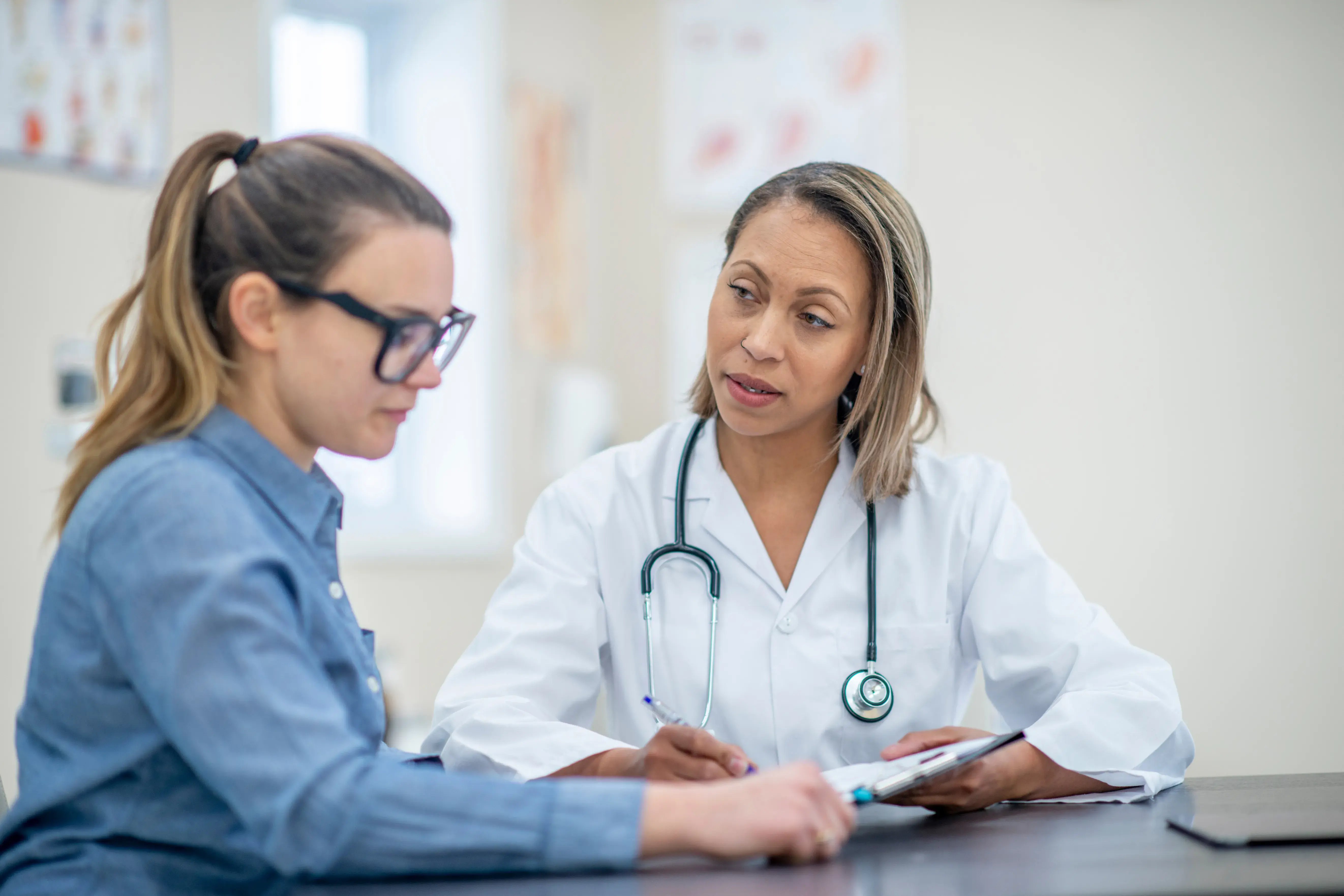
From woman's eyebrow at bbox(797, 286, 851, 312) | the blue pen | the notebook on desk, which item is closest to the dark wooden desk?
the notebook on desk

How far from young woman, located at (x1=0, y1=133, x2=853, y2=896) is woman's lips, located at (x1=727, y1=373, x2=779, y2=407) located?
19.0 inches

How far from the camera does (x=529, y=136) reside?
4270 mm

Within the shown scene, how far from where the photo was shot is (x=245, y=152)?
1038 mm

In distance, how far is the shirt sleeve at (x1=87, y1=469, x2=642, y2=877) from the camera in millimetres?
791

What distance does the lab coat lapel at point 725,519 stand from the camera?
4.95 feet

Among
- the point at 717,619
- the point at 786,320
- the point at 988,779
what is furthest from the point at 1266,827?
the point at 786,320

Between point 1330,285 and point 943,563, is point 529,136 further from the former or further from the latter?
point 943,563

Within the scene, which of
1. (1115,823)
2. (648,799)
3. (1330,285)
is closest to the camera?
(648,799)

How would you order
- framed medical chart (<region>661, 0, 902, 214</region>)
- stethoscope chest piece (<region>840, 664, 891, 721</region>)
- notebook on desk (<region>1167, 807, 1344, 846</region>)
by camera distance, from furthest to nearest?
framed medical chart (<region>661, 0, 902, 214</region>) → stethoscope chest piece (<region>840, 664, 891, 721</region>) → notebook on desk (<region>1167, 807, 1344, 846</region>)

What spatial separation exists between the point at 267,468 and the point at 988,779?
79 cm

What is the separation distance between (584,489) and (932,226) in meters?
2.33

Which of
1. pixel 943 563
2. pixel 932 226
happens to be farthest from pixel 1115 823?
pixel 932 226

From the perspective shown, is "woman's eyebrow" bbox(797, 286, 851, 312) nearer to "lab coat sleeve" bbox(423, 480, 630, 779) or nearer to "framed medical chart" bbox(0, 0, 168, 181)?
"lab coat sleeve" bbox(423, 480, 630, 779)

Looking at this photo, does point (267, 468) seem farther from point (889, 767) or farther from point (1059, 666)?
point (1059, 666)
